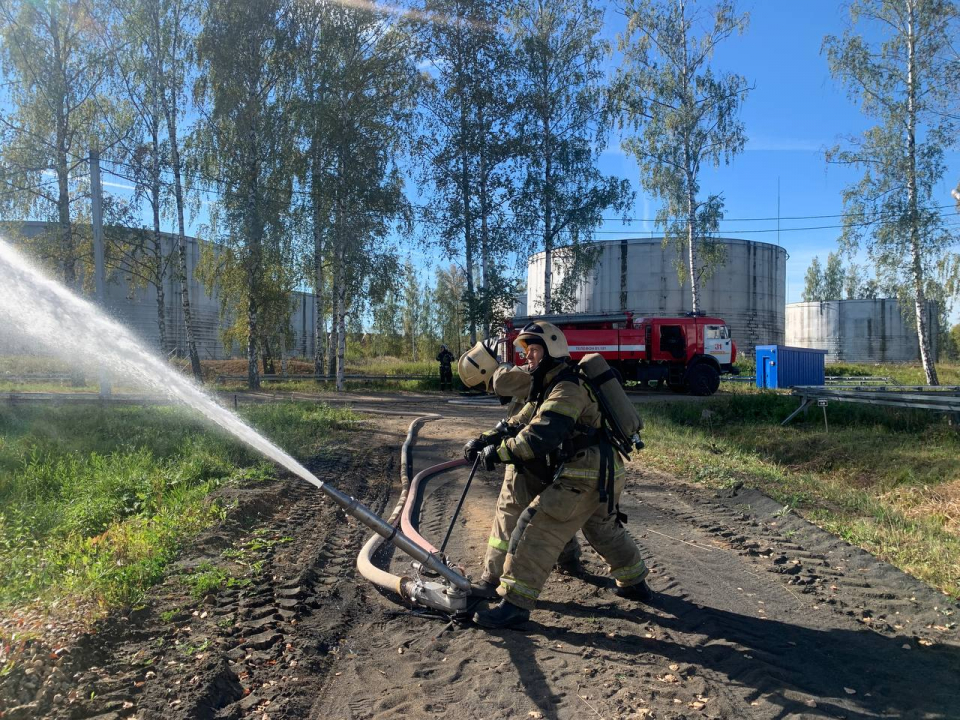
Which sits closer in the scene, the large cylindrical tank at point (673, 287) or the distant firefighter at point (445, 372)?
the distant firefighter at point (445, 372)

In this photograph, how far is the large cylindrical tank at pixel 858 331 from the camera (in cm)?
4616

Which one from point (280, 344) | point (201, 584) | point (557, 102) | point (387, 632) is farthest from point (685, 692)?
point (280, 344)

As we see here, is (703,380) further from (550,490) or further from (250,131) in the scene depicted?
(550,490)

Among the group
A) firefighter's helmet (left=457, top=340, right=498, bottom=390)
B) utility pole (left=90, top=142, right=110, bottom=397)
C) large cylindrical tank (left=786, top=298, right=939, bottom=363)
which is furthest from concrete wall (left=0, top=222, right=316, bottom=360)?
large cylindrical tank (left=786, top=298, right=939, bottom=363)

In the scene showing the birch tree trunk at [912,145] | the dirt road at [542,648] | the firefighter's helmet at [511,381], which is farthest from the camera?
the birch tree trunk at [912,145]

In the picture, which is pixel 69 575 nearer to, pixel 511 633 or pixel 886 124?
pixel 511 633

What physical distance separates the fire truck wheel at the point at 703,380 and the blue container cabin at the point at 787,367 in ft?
5.34

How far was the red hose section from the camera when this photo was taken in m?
4.76

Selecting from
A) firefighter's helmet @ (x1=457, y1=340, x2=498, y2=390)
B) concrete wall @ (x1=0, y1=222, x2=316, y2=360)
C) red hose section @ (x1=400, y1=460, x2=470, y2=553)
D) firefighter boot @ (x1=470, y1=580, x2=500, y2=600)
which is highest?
concrete wall @ (x1=0, y1=222, x2=316, y2=360)

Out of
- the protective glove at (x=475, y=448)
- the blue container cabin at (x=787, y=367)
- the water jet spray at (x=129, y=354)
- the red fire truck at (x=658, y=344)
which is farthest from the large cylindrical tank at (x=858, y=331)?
the protective glove at (x=475, y=448)

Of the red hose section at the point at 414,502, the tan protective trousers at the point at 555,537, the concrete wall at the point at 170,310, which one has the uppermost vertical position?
the concrete wall at the point at 170,310

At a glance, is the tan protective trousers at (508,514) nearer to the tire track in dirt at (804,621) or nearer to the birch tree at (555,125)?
the tire track in dirt at (804,621)

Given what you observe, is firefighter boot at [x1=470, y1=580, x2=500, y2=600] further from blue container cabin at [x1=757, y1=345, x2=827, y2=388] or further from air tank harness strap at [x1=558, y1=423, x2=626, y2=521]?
blue container cabin at [x1=757, y1=345, x2=827, y2=388]

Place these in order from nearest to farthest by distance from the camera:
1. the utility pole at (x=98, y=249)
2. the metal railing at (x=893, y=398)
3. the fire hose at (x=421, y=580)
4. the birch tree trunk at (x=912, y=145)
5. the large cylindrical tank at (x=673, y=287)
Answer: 1. the fire hose at (x=421, y=580)
2. the metal railing at (x=893, y=398)
3. the utility pole at (x=98, y=249)
4. the birch tree trunk at (x=912, y=145)
5. the large cylindrical tank at (x=673, y=287)
